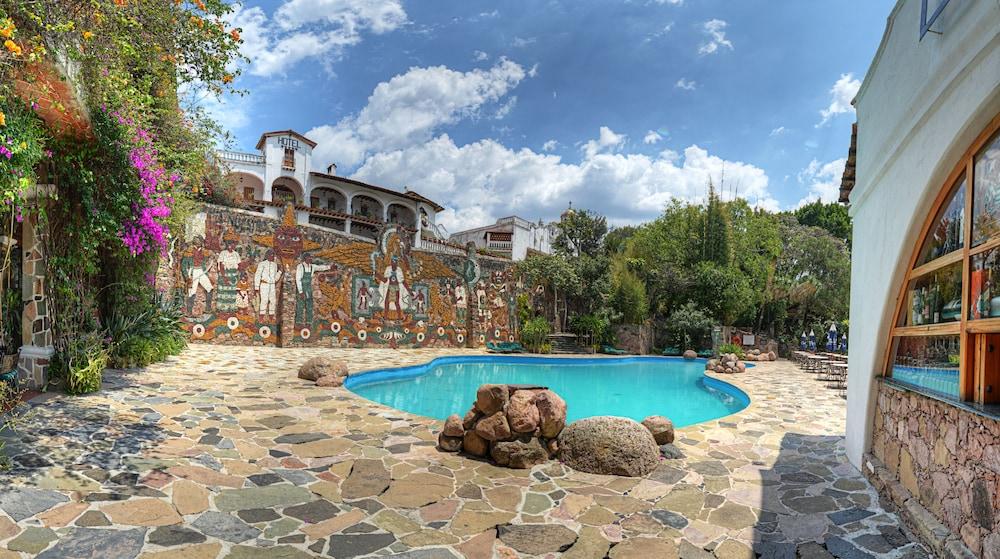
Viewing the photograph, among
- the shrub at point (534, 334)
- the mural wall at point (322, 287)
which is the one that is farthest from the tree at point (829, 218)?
the mural wall at point (322, 287)

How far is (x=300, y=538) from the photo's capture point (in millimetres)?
3543

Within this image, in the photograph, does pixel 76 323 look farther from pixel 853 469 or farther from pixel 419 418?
pixel 853 469

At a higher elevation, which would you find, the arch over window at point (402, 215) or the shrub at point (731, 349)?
the arch over window at point (402, 215)

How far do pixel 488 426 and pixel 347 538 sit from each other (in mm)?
2076

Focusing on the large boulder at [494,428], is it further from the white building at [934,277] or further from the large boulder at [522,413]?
the white building at [934,277]

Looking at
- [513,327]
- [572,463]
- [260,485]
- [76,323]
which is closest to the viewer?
[260,485]

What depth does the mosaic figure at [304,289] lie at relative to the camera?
1520 centimetres

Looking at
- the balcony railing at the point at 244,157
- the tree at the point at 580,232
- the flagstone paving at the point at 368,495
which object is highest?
the balcony railing at the point at 244,157

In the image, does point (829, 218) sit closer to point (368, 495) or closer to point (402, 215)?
point (402, 215)

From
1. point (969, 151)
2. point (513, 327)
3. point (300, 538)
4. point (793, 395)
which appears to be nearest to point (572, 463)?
Answer: point (300, 538)

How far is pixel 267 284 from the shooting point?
14695 mm

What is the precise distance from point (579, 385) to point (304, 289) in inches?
346

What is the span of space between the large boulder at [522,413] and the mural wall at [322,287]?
1100 centimetres

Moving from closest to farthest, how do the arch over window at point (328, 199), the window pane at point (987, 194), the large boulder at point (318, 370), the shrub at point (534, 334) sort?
the window pane at point (987, 194) → the large boulder at point (318, 370) → the shrub at point (534, 334) → the arch over window at point (328, 199)
